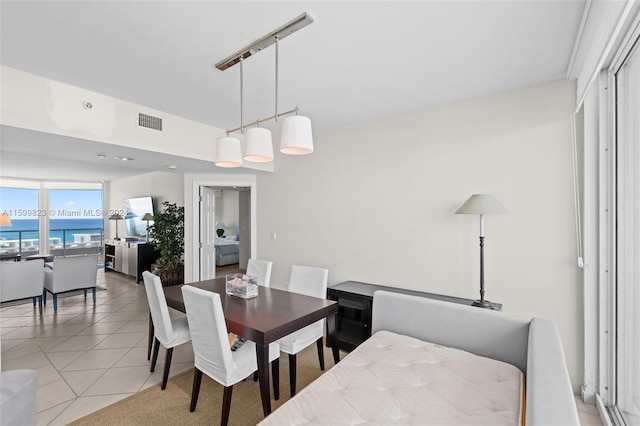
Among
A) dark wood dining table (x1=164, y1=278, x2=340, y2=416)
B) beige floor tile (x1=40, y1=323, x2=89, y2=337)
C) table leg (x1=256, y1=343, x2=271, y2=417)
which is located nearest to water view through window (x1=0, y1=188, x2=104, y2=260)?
beige floor tile (x1=40, y1=323, x2=89, y2=337)

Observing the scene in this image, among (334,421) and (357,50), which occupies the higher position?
(357,50)

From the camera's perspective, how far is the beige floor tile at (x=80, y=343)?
3229 millimetres

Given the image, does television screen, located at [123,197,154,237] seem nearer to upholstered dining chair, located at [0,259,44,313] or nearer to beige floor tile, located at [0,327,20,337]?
upholstered dining chair, located at [0,259,44,313]

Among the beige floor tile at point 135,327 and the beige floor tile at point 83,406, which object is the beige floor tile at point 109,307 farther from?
the beige floor tile at point 83,406

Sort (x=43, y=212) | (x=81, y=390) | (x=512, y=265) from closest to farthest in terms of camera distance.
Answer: (x=81, y=390), (x=512, y=265), (x=43, y=212)

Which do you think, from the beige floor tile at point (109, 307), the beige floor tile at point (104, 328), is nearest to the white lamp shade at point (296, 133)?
the beige floor tile at point (104, 328)

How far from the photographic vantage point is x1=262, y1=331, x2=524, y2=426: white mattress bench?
4.12ft

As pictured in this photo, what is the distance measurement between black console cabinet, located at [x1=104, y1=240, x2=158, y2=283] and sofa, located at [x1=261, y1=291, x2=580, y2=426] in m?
6.12

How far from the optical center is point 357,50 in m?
2.03

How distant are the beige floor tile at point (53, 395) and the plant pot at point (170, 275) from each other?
331cm

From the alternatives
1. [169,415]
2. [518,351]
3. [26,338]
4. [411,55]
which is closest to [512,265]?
[518,351]

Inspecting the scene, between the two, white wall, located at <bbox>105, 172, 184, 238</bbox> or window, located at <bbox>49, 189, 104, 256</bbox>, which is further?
window, located at <bbox>49, 189, 104, 256</bbox>

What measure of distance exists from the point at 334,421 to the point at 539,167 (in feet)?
8.48

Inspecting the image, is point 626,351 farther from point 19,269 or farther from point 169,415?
point 19,269
